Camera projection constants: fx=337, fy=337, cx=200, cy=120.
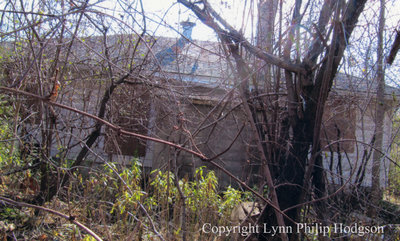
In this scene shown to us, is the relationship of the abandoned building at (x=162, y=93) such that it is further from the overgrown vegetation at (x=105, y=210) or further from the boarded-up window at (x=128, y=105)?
the overgrown vegetation at (x=105, y=210)

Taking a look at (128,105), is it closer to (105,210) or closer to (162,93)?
(162,93)

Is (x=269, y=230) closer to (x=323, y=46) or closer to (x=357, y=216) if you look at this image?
(x=357, y=216)

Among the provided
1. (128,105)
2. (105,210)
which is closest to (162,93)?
(128,105)

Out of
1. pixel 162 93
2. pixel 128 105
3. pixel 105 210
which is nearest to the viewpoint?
pixel 105 210

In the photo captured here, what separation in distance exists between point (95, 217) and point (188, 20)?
8.14 ft

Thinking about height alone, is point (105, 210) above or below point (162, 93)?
below

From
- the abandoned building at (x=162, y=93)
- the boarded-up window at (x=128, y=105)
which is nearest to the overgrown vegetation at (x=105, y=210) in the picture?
the abandoned building at (x=162, y=93)

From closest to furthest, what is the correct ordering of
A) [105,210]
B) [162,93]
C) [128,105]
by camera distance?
1. [105,210]
2. [162,93]
3. [128,105]

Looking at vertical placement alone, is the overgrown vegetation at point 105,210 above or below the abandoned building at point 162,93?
below

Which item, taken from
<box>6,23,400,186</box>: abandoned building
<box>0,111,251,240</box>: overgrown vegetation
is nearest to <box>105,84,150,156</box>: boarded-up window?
<box>6,23,400,186</box>: abandoned building

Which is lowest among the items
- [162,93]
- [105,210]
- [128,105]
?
[105,210]

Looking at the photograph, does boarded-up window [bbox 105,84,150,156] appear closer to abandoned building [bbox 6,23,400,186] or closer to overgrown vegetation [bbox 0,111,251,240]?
abandoned building [bbox 6,23,400,186]

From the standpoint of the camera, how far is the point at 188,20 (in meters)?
3.69

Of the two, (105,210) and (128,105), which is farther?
(128,105)
